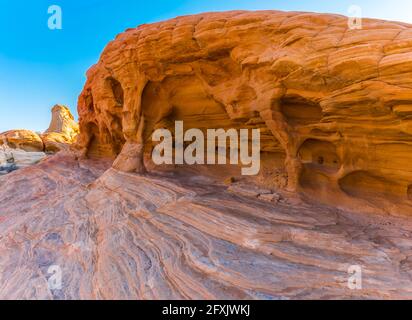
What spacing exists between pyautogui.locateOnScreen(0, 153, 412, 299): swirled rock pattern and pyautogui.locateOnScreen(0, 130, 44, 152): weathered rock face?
2714 cm

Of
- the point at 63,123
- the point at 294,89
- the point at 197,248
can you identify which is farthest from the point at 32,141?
the point at 294,89

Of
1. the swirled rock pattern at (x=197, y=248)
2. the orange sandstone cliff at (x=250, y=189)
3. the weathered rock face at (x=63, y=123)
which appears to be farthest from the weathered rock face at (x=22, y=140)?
the swirled rock pattern at (x=197, y=248)

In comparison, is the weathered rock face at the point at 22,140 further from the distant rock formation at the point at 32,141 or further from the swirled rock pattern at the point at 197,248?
the swirled rock pattern at the point at 197,248

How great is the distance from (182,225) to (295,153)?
148 inches

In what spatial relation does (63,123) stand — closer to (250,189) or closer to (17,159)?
(17,159)

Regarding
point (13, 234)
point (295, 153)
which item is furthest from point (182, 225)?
point (13, 234)

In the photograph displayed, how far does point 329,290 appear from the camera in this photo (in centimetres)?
362

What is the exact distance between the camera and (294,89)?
643 centimetres

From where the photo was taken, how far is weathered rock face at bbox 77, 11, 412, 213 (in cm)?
514

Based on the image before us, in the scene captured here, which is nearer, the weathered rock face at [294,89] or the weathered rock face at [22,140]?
the weathered rock face at [294,89]

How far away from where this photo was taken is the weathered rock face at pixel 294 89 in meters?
5.14

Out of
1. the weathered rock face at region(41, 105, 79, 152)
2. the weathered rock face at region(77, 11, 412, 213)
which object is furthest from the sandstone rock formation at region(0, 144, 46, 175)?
the weathered rock face at region(77, 11, 412, 213)

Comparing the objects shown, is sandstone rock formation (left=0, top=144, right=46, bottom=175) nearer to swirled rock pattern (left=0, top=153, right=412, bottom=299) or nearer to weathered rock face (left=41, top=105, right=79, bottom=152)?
weathered rock face (left=41, top=105, right=79, bottom=152)

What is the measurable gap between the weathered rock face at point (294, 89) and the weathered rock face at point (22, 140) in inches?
1043
